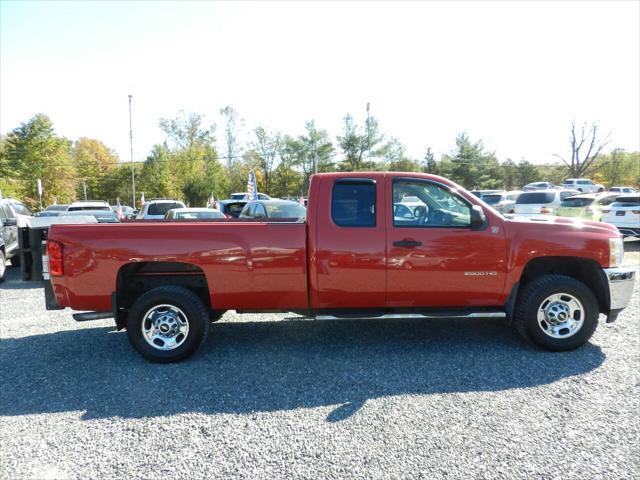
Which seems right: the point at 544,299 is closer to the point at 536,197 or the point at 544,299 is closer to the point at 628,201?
the point at 628,201

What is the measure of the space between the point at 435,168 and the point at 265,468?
57350mm

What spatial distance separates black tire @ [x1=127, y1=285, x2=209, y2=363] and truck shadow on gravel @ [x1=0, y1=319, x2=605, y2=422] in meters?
0.13

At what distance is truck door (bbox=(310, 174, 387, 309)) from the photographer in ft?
15.2

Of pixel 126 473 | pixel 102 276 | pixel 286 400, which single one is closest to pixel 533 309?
pixel 286 400

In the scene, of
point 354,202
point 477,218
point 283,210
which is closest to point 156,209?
point 283,210

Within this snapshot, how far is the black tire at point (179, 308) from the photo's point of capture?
4.58 metres

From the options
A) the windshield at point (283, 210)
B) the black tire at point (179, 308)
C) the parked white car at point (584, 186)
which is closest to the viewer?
the black tire at point (179, 308)

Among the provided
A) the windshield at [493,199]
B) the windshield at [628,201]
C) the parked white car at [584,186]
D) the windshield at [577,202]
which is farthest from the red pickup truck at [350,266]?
the parked white car at [584,186]

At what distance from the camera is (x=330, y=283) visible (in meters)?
4.66

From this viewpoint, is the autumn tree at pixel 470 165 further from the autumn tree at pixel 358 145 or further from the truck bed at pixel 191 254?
the truck bed at pixel 191 254

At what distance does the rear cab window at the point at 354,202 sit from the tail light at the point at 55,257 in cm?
276

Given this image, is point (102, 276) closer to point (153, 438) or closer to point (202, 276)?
point (202, 276)

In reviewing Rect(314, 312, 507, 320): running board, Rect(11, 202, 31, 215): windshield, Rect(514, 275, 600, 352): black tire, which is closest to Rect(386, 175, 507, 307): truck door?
Rect(314, 312, 507, 320): running board

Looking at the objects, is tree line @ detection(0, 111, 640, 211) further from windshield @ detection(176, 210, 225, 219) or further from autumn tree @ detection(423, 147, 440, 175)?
windshield @ detection(176, 210, 225, 219)
